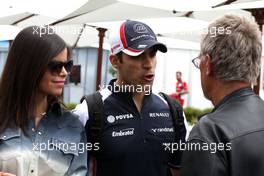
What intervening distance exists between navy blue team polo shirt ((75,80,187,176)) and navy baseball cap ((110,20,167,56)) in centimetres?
20

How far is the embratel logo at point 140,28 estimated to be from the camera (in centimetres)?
200

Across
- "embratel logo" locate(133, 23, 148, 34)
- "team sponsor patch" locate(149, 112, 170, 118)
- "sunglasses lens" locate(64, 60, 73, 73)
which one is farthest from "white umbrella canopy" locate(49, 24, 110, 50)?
"sunglasses lens" locate(64, 60, 73, 73)

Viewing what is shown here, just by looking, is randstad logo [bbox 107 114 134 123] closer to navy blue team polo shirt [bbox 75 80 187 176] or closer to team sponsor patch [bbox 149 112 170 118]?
navy blue team polo shirt [bbox 75 80 187 176]

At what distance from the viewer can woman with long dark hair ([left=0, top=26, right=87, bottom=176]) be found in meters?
1.65

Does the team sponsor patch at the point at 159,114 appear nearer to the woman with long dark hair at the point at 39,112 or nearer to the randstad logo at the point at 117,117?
the randstad logo at the point at 117,117

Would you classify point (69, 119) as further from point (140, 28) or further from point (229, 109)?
point (229, 109)

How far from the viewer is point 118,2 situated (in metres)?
6.11

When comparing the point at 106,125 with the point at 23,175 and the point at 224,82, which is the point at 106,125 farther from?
the point at 224,82

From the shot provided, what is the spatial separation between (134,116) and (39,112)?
1.41 ft

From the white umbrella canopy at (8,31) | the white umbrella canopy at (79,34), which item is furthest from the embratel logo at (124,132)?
the white umbrella canopy at (79,34)

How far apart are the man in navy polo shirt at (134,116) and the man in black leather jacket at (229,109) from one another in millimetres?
472

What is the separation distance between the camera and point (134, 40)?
6.41 ft

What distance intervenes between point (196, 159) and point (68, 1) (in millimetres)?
5419

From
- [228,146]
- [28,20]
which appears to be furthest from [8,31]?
[228,146]
